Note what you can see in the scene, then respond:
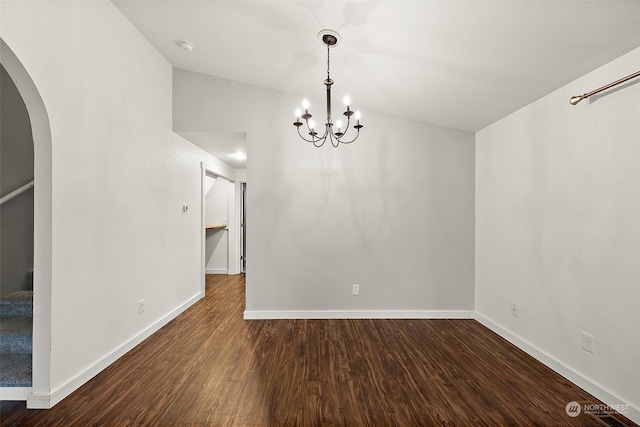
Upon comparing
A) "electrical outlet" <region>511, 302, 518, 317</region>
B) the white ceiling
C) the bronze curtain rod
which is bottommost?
"electrical outlet" <region>511, 302, 518, 317</region>

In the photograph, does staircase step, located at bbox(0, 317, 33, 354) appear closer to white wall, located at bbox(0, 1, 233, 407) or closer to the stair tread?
the stair tread

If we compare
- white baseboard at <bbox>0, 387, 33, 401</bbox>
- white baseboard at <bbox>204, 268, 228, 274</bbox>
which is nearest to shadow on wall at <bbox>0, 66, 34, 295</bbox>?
white baseboard at <bbox>0, 387, 33, 401</bbox>

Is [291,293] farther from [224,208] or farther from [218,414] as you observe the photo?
[224,208]

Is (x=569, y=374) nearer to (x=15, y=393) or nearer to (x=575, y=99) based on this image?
(x=575, y=99)

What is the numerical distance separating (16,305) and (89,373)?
2.57 ft

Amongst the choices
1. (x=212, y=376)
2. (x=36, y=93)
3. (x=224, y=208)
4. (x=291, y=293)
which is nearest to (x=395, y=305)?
(x=291, y=293)

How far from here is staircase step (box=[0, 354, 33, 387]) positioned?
6.13 feet

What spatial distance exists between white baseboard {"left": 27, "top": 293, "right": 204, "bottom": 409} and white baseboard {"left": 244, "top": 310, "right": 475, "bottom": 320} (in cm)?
95

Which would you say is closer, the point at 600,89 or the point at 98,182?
the point at 600,89

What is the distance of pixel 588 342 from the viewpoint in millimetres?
1985

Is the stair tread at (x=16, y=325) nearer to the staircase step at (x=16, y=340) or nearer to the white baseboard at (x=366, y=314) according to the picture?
the staircase step at (x=16, y=340)

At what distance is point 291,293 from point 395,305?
128cm

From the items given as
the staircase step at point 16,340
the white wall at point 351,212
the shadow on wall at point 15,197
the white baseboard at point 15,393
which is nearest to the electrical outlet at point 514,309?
the white wall at point 351,212

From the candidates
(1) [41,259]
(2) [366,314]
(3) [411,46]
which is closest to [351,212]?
(2) [366,314]
